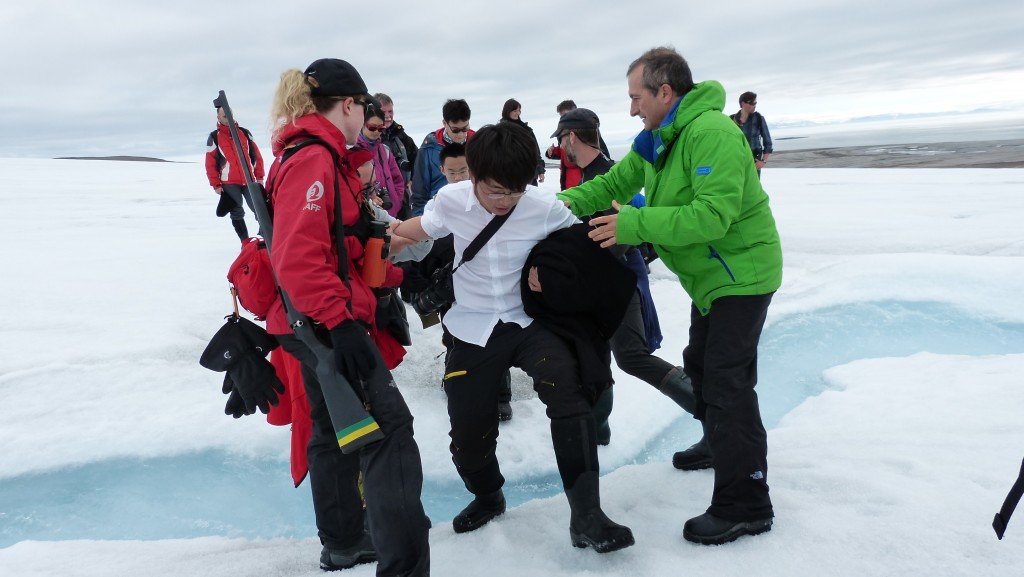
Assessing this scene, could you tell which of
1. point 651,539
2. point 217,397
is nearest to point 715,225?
point 651,539

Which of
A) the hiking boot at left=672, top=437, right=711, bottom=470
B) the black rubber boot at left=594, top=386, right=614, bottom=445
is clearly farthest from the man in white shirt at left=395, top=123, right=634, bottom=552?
the black rubber boot at left=594, top=386, right=614, bottom=445

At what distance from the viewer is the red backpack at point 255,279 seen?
234 centimetres

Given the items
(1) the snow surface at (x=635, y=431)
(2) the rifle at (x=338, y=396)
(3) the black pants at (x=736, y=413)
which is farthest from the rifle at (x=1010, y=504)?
(2) the rifle at (x=338, y=396)

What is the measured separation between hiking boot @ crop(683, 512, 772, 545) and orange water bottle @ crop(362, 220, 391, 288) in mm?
1551

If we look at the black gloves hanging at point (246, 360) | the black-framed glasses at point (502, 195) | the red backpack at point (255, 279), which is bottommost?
the black gloves hanging at point (246, 360)

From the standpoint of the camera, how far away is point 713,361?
8.02ft

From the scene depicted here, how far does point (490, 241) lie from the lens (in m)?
2.53

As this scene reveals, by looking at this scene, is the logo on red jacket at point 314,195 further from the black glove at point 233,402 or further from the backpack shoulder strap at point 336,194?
the black glove at point 233,402

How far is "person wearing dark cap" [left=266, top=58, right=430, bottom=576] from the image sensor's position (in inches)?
81.2

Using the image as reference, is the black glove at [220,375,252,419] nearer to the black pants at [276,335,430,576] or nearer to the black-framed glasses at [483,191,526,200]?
the black pants at [276,335,430,576]

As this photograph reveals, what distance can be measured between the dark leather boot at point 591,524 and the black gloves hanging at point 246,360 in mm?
1234

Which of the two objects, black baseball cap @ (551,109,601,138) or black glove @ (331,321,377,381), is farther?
black baseball cap @ (551,109,601,138)

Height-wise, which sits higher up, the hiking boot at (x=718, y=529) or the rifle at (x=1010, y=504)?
the rifle at (x=1010, y=504)

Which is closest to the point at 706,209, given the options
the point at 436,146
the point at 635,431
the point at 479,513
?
the point at 479,513
